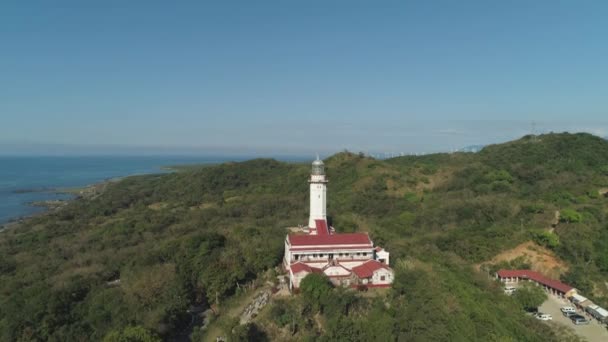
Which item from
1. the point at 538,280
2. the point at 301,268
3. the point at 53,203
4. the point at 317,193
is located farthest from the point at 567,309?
the point at 53,203

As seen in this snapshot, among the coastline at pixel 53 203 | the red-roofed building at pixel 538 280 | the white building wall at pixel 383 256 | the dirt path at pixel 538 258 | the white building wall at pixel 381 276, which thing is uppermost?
the white building wall at pixel 383 256

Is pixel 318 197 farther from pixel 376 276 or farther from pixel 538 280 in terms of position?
pixel 538 280

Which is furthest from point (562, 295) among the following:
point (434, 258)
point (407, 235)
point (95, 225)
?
point (95, 225)

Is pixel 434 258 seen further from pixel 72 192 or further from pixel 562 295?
pixel 72 192

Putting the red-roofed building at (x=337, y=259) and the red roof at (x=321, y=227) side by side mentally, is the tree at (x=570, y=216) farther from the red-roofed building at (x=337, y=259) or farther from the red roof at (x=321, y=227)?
the red roof at (x=321, y=227)

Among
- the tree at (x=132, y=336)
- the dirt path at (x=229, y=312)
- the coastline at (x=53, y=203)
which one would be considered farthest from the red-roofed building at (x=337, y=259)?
the coastline at (x=53, y=203)
